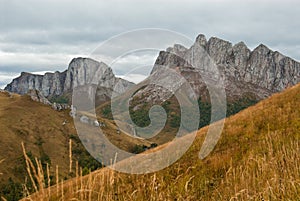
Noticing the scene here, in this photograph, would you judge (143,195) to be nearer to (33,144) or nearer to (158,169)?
(158,169)

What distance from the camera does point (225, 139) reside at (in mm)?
16453

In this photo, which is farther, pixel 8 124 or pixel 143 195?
pixel 8 124

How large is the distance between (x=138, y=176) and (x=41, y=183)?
A: 840 centimetres

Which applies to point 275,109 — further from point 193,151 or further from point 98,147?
point 98,147

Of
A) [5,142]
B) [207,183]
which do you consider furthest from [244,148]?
[5,142]

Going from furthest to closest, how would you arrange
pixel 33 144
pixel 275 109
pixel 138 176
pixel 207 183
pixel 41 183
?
pixel 33 144
pixel 275 109
pixel 138 176
pixel 207 183
pixel 41 183

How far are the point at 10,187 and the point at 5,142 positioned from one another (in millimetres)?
43054

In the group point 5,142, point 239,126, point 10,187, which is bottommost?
point 10,187

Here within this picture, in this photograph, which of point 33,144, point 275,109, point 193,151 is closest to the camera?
point 193,151

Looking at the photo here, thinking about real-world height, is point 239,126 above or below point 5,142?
above

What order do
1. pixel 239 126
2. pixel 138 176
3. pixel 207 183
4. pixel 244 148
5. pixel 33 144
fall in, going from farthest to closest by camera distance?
1. pixel 33 144
2. pixel 239 126
3. pixel 244 148
4. pixel 138 176
5. pixel 207 183

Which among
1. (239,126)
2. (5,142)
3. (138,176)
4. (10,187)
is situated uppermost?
(239,126)

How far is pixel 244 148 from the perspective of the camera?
14.1 m

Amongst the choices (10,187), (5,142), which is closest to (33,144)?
(5,142)
